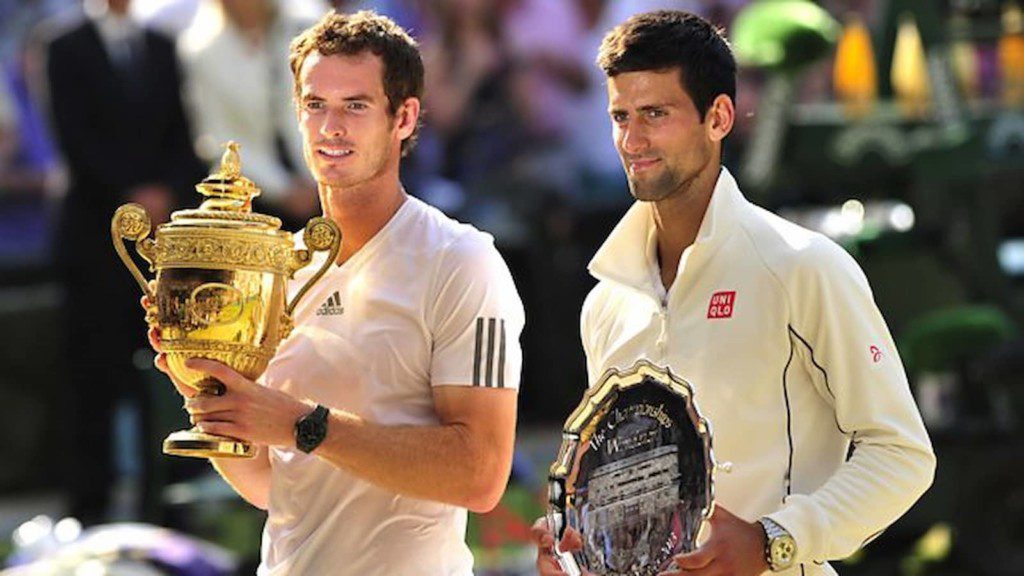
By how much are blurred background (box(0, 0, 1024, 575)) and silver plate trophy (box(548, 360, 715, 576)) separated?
3.78m

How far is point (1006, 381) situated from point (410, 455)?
4506 mm

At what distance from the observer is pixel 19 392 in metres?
10.0

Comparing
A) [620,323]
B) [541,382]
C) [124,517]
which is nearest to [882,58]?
[541,382]

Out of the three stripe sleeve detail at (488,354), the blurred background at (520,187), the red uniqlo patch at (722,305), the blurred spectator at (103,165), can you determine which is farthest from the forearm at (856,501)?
the blurred spectator at (103,165)

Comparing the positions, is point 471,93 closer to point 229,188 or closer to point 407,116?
point 407,116

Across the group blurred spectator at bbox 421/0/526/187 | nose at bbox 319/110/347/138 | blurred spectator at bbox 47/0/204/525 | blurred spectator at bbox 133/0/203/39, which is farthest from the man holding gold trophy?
blurred spectator at bbox 421/0/526/187

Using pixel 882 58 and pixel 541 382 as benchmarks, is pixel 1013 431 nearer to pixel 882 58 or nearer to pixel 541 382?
pixel 882 58

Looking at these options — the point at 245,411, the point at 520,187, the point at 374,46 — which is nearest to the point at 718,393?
the point at 245,411

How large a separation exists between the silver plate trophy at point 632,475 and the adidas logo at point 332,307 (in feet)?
2.18

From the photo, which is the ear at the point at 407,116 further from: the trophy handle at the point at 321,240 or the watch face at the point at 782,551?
the watch face at the point at 782,551

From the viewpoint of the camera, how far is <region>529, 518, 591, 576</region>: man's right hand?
391 cm

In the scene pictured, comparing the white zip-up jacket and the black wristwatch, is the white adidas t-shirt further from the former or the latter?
the white zip-up jacket

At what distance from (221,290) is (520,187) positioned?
589 cm

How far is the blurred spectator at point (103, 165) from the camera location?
9.08 meters
